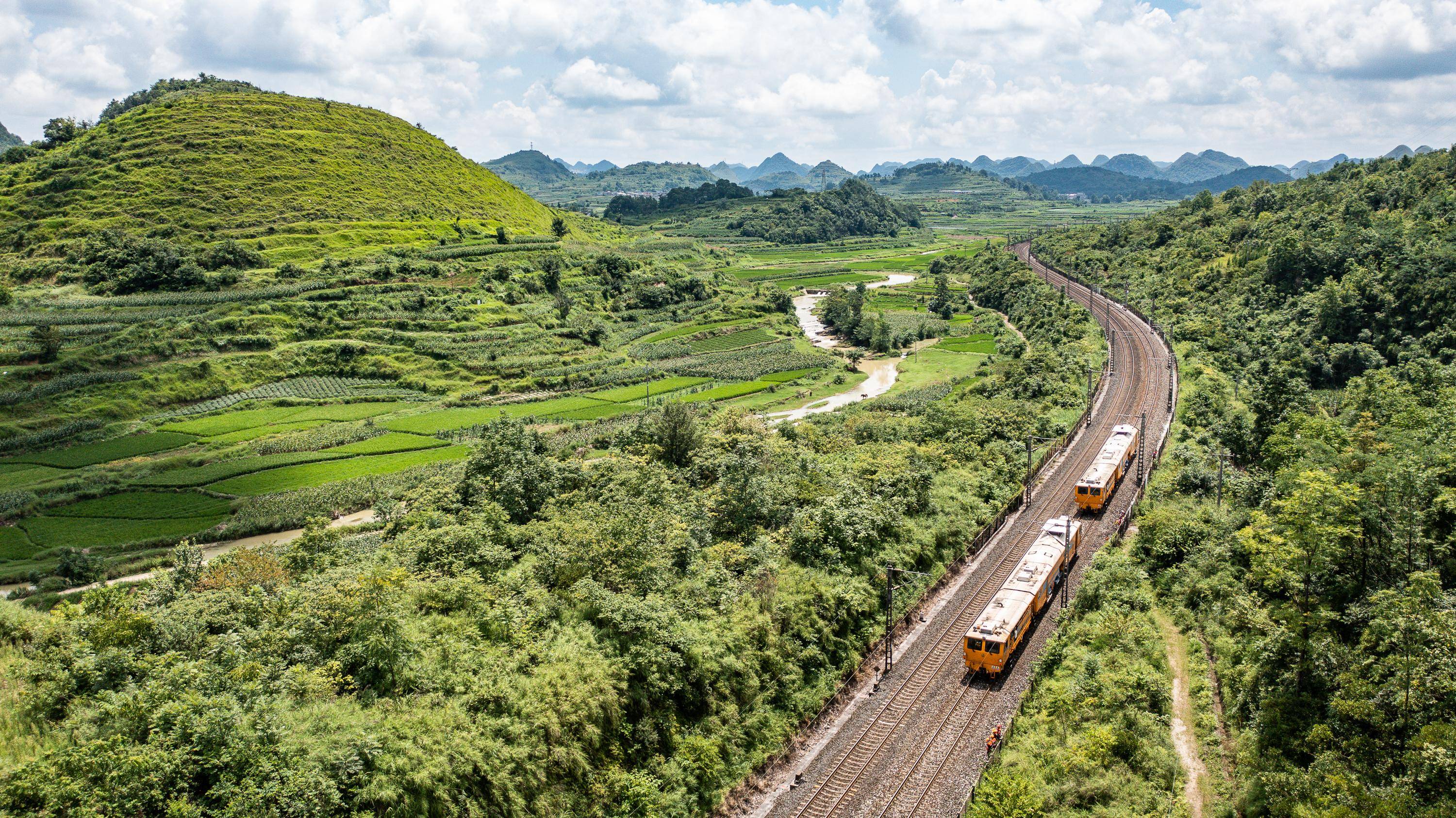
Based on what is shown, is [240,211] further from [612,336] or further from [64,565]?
[64,565]

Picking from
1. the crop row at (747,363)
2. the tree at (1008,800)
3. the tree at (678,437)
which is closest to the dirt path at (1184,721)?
the tree at (1008,800)

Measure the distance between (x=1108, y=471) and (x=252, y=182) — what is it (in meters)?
127

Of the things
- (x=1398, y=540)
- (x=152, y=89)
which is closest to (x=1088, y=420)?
(x=1398, y=540)

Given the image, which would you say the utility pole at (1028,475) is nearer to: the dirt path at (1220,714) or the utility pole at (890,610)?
the utility pole at (890,610)

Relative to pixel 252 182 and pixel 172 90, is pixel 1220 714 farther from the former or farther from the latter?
pixel 172 90

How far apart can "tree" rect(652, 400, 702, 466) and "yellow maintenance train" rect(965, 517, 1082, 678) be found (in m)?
19.7

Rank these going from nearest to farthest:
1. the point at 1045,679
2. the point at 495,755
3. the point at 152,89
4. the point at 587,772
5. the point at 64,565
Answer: the point at 495,755 → the point at 587,772 → the point at 1045,679 → the point at 64,565 → the point at 152,89

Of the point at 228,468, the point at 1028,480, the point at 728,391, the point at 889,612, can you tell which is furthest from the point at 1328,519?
the point at 228,468

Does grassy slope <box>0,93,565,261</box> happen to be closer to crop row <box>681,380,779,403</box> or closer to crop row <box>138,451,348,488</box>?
crop row <box>138,451,348,488</box>

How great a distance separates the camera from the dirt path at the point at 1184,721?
78.2 ft

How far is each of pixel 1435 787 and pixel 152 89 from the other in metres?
217

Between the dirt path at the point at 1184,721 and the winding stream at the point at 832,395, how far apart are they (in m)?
36.1

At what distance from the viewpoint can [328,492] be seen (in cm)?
5584

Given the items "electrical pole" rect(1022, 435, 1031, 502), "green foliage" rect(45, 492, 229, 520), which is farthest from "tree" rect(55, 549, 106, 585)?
"electrical pole" rect(1022, 435, 1031, 502)
